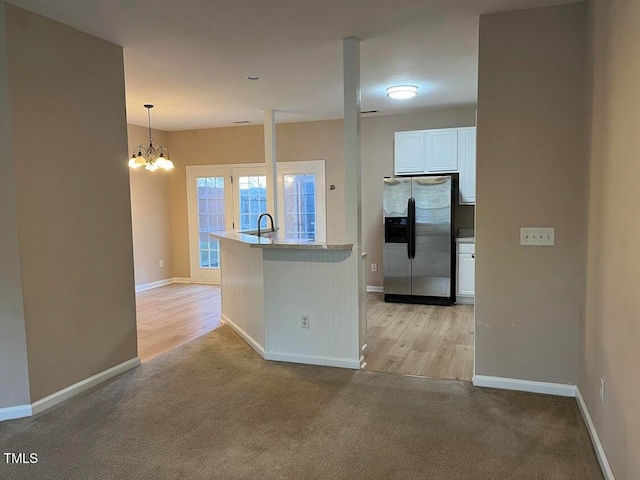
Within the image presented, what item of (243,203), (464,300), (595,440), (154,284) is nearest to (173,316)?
(154,284)

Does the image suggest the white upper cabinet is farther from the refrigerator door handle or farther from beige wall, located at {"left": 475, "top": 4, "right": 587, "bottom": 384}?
beige wall, located at {"left": 475, "top": 4, "right": 587, "bottom": 384}

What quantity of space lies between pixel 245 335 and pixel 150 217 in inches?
148

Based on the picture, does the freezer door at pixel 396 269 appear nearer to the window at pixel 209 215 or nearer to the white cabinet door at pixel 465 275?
the white cabinet door at pixel 465 275

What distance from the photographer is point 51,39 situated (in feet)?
9.78

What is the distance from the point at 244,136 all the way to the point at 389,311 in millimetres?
3679

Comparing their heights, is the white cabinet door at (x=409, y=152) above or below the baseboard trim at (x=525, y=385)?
above

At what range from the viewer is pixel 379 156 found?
21.4 ft

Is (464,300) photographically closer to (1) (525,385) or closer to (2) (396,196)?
(2) (396,196)

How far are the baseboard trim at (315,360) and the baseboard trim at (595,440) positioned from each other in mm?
1494

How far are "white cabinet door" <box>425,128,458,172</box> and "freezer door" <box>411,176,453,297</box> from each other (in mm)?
236

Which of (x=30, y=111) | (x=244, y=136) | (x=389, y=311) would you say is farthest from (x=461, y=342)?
(x=244, y=136)

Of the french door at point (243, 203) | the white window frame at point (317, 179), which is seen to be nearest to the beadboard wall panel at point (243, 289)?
the french door at point (243, 203)

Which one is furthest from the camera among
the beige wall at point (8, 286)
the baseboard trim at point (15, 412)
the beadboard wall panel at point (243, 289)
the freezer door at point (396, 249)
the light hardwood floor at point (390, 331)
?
the freezer door at point (396, 249)

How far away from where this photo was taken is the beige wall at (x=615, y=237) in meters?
1.77
